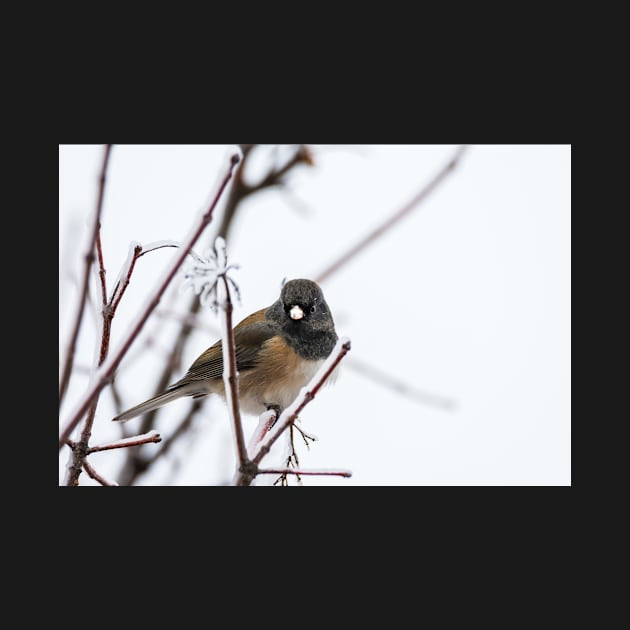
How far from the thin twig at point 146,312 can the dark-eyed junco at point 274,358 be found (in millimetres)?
1550

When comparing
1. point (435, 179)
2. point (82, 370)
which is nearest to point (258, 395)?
point (82, 370)

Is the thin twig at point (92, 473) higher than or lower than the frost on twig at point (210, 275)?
lower

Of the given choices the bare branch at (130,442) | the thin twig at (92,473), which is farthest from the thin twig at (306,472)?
the thin twig at (92,473)

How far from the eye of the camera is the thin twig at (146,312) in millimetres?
940

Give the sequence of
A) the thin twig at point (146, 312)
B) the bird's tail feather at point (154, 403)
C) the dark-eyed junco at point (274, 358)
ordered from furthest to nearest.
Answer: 1. the dark-eyed junco at point (274, 358)
2. the bird's tail feather at point (154, 403)
3. the thin twig at point (146, 312)

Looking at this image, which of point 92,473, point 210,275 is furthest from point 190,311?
point 210,275

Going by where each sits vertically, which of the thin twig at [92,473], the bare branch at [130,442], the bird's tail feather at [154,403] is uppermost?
the bird's tail feather at [154,403]

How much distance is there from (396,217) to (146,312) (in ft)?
2.00

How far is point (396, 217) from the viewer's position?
138cm

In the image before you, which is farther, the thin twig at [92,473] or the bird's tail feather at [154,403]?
the bird's tail feather at [154,403]

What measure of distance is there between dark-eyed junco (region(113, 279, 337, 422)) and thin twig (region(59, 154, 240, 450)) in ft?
5.09

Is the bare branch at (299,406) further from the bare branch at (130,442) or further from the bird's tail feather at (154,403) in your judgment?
the bird's tail feather at (154,403)

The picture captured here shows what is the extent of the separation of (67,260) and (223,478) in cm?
107

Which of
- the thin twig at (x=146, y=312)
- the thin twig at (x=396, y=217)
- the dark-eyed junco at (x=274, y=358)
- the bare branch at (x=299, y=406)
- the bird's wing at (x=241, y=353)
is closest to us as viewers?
the thin twig at (x=146, y=312)
